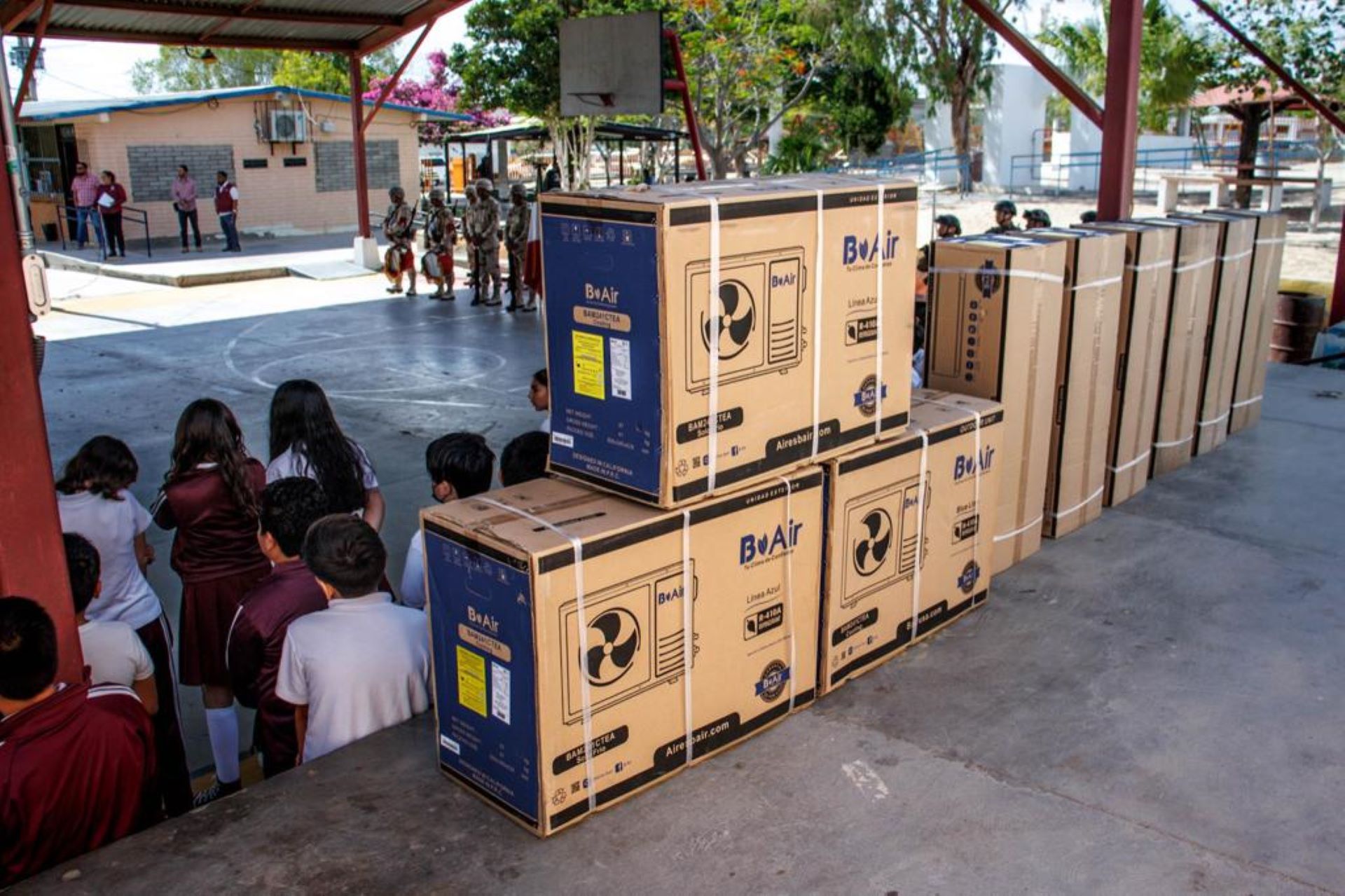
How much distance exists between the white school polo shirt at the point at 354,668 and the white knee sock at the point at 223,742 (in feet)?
2.40

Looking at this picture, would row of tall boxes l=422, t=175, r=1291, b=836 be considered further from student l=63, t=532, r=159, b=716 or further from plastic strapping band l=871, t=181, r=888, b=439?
student l=63, t=532, r=159, b=716

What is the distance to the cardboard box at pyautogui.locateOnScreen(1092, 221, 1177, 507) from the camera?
6164mm

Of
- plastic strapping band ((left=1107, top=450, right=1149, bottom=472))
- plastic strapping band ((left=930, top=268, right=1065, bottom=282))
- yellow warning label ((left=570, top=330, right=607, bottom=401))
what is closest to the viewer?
yellow warning label ((left=570, top=330, right=607, bottom=401))

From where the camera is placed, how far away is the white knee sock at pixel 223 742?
438 centimetres

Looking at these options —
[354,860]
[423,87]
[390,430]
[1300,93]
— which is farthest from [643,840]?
[423,87]

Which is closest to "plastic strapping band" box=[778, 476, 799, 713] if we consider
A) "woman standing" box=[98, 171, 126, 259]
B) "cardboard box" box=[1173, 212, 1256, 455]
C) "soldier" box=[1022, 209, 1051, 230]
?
"cardboard box" box=[1173, 212, 1256, 455]

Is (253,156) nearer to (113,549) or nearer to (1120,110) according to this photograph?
(1120,110)

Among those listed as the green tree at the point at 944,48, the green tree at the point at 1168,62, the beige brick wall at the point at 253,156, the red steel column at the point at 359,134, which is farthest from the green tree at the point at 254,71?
the green tree at the point at 1168,62

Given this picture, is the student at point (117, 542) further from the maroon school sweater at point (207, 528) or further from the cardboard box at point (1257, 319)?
the cardboard box at point (1257, 319)

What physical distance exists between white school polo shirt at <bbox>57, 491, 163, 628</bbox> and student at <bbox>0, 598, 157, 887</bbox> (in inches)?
40.1

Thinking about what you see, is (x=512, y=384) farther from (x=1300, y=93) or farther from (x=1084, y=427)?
(x=1300, y=93)

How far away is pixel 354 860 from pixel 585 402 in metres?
1.52

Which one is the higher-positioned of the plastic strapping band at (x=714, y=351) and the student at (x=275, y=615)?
the plastic strapping band at (x=714, y=351)

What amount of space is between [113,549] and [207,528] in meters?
0.33
